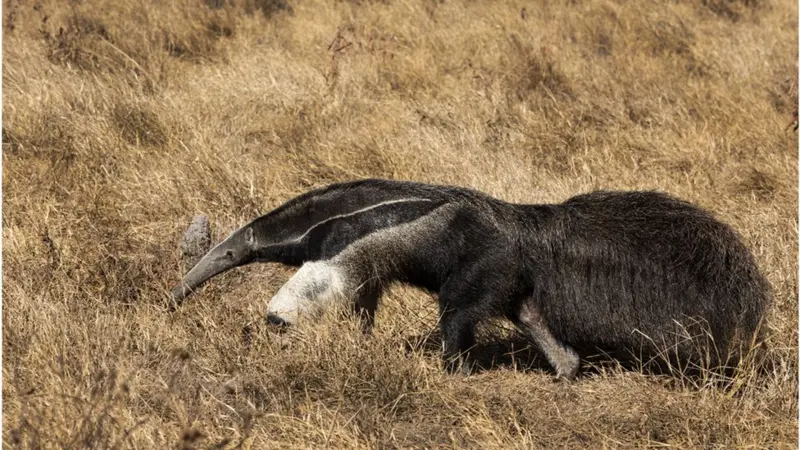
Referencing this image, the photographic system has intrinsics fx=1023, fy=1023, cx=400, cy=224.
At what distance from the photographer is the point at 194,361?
15.9 ft

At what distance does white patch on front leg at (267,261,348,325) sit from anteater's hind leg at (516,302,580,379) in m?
0.91

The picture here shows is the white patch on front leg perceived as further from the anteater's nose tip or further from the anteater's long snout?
the anteater's long snout

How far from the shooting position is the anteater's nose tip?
17.0 ft

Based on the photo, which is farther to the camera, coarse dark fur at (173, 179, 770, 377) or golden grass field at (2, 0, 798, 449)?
coarse dark fur at (173, 179, 770, 377)

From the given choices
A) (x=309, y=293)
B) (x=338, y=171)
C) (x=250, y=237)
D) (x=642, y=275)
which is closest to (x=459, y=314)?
(x=309, y=293)

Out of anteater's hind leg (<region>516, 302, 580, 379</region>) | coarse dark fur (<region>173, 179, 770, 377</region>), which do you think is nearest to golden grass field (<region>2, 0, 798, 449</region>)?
anteater's hind leg (<region>516, 302, 580, 379</region>)

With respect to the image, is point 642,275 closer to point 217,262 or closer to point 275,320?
point 275,320

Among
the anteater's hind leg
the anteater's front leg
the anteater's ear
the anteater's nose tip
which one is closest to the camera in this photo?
the anteater's front leg

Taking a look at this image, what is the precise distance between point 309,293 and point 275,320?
8.9 inches

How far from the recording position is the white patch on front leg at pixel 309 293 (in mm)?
5129

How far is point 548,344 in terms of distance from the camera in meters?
5.11

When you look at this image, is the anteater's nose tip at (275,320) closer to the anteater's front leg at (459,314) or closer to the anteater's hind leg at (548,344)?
the anteater's front leg at (459,314)

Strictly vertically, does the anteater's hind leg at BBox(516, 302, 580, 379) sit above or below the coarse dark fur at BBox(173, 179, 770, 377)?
below

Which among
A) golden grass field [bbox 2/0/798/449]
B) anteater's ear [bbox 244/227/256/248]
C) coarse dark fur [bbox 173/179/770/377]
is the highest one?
coarse dark fur [bbox 173/179/770/377]
